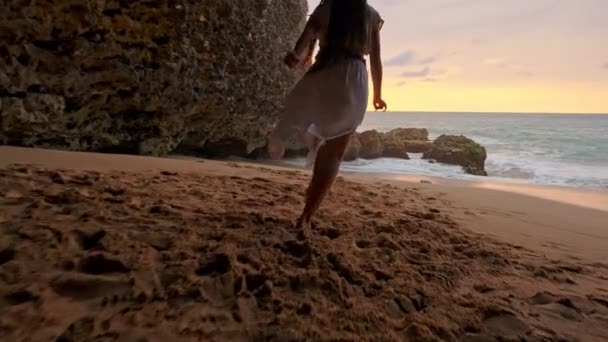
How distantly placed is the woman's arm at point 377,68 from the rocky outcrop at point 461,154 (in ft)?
34.0

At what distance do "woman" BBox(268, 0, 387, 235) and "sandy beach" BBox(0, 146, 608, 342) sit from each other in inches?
18.5

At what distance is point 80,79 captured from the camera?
5.30 metres

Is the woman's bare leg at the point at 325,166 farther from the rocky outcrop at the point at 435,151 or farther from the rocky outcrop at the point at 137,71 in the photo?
the rocky outcrop at the point at 435,151

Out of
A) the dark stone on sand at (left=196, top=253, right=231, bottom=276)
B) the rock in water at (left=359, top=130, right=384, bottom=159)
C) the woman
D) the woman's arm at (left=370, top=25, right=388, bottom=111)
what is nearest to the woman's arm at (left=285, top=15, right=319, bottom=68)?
the woman

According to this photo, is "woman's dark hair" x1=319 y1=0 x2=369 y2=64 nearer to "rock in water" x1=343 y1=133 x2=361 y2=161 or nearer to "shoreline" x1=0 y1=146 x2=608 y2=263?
"shoreline" x1=0 y1=146 x2=608 y2=263

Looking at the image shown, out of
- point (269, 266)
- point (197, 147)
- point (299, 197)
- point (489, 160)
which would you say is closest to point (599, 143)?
point (489, 160)

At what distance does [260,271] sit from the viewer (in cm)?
178

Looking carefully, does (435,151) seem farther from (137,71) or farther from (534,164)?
(137,71)

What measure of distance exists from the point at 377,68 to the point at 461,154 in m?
11.4

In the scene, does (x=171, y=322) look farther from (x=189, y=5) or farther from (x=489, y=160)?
(x=489, y=160)

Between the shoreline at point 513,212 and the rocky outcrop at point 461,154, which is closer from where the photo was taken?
the shoreline at point 513,212

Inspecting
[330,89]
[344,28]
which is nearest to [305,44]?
[344,28]

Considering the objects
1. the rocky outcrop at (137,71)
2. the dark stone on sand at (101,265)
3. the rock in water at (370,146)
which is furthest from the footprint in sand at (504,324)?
the rock in water at (370,146)

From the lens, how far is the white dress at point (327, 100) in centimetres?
229
